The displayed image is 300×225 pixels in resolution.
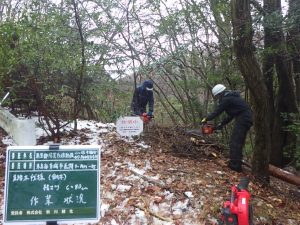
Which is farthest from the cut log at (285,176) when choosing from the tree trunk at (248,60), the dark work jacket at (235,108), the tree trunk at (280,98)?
the tree trunk at (280,98)

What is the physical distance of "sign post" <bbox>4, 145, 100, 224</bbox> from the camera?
3834 mm

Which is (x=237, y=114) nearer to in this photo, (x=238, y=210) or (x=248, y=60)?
(x=248, y=60)

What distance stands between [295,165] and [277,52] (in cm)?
343

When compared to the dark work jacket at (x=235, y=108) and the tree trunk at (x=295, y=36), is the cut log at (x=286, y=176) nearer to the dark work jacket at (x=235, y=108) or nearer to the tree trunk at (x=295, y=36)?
the dark work jacket at (x=235, y=108)

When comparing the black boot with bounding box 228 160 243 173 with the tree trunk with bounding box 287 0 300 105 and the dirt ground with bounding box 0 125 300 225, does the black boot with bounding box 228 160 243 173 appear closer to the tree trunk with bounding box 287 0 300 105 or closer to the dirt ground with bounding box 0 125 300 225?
the dirt ground with bounding box 0 125 300 225

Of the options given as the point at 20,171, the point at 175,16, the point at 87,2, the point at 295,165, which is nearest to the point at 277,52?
the point at 295,165

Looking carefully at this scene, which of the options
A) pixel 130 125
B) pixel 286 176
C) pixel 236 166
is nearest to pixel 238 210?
pixel 236 166

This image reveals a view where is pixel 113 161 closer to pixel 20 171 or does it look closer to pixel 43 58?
pixel 43 58

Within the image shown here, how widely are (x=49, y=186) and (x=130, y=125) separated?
4.84 meters

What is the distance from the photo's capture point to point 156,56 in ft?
44.5

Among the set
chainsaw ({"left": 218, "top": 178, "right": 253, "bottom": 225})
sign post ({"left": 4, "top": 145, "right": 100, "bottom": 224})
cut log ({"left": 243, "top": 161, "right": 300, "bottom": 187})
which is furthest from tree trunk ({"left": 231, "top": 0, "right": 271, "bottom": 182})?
sign post ({"left": 4, "top": 145, "right": 100, "bottom": 224})

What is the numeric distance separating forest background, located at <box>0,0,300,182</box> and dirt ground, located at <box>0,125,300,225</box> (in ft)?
2.78

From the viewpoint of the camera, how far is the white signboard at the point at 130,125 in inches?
342

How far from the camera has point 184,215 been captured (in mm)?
5988
